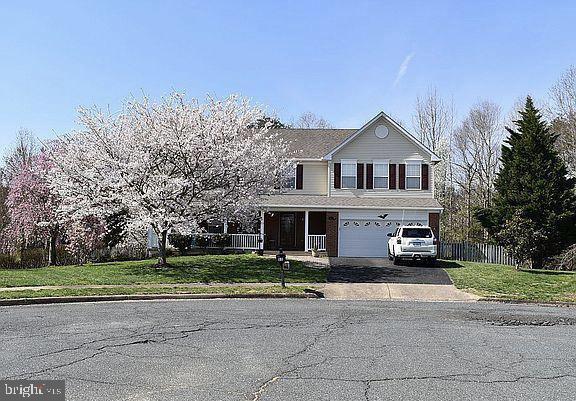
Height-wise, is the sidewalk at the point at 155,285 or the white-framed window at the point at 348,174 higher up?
the white-framed window at the point at 348,174

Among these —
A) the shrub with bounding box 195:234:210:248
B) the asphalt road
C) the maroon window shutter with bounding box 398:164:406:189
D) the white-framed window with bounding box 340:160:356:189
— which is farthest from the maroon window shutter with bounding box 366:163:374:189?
the asphalt road

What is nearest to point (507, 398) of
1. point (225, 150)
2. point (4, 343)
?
point (4, 343)

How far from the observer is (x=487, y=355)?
345 inches

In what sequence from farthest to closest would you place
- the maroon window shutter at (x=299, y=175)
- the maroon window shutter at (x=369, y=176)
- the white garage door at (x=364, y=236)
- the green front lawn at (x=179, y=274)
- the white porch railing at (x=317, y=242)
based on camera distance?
1. the maroon window shutter at (x=299, y=175)
2. the maroon window shutter at (x=369, y=176)
3. the white porch railing at (x=317, y=242)
4. the white garage door at (x=364, y=236)
5. the green front lawn at (x=179, y=274)

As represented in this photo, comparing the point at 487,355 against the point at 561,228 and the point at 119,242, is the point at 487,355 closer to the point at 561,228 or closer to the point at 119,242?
the point at 561,228

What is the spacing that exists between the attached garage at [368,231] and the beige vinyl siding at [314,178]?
2863mm

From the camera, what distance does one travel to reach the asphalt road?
681 centimetres

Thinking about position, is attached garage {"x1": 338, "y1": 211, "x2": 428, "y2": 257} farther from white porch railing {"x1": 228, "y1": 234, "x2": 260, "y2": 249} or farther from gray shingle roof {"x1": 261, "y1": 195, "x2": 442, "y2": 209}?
white porch railing {"x1": 228, "y1": 234, "x2": 260, "y2": 249}

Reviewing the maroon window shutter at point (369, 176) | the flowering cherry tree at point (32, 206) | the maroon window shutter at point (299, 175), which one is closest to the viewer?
the flowering cherry tree at point (32, 206)

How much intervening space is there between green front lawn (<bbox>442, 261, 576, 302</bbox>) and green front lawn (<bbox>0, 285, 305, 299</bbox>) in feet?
20.7

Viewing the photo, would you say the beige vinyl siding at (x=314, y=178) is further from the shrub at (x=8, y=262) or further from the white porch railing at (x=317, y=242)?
the shrub at (x=8, y=262)

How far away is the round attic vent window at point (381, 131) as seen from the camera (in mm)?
32812

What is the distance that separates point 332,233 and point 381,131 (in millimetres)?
6403

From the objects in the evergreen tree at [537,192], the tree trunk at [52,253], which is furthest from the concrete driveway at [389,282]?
the tree trunk at [52,253]
